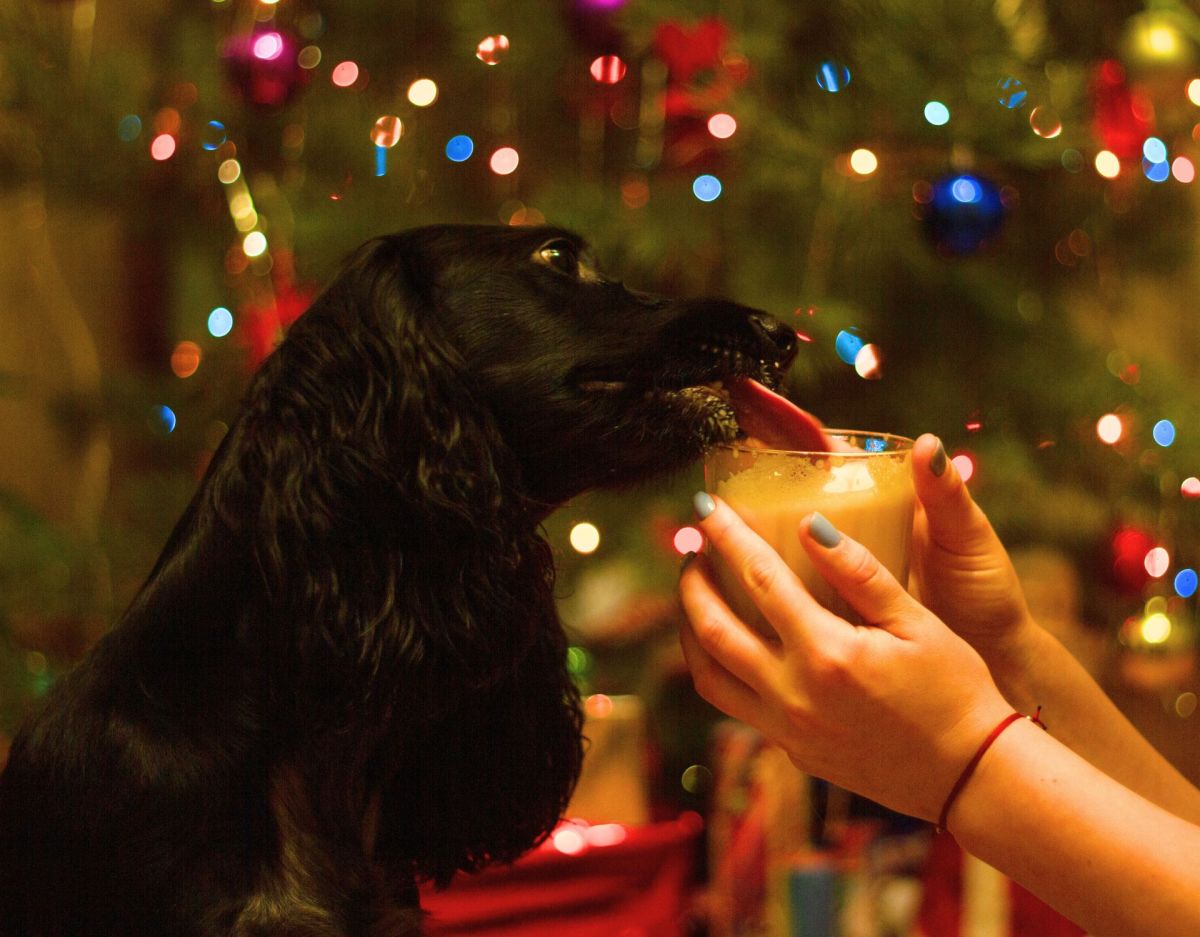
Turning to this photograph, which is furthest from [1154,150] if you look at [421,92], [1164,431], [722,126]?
[421,92]

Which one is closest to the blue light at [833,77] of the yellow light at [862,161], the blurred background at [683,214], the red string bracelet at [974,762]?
the blurred background at [683,214]

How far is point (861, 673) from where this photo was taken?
86cm

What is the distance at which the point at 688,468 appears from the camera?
3.67 ft

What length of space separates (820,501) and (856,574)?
0.24 ft

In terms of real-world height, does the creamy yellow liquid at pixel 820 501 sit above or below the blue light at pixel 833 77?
below

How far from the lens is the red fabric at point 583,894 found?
1760mm

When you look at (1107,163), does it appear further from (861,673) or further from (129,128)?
(129,128)

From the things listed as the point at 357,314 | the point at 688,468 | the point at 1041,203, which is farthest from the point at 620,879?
the point at 1041,203

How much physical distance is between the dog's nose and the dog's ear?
289mm

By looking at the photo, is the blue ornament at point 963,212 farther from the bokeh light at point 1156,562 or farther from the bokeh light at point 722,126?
the bokeh light at point 1156,562

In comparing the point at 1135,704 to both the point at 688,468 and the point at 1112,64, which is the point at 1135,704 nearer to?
the point at 1112,64

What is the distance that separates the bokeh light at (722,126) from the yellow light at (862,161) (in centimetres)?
21

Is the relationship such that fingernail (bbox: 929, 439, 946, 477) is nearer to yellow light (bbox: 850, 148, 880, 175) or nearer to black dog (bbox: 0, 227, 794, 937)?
black dog (bbox: 0, 227, 794, 937)

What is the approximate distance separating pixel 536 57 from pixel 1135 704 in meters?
2.09
